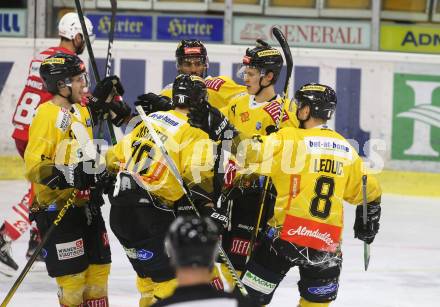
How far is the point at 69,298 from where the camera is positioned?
18.2 feet

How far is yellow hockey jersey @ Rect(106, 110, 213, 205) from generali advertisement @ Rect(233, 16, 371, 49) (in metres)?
5.42

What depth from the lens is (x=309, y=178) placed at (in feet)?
16.7

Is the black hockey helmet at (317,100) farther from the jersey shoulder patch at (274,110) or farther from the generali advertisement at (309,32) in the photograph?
the generali advertisement at (309,32)

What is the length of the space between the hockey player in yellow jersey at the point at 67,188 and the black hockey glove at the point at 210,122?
65cm

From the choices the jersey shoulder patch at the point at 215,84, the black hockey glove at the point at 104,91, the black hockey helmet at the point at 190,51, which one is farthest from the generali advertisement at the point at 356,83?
the black hockey glove at the point at 104,91

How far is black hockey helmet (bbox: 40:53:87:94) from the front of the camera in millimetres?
5664

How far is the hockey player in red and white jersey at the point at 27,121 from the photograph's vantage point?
7098 millimetres

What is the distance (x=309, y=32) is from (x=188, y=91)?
5.67m

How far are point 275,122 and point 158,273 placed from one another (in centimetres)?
127

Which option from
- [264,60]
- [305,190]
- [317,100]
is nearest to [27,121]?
[264,60]

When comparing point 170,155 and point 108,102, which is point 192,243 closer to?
point 170,155

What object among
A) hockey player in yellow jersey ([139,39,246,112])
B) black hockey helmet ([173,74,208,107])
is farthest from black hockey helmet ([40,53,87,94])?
hockey player in yellow jersey ([139,39,246,112])

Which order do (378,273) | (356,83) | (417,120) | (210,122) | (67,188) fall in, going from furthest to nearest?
(356,83) → (417,120) → (378,273) → (67,188) → (210,122)

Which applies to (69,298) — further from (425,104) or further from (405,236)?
(425,104)
